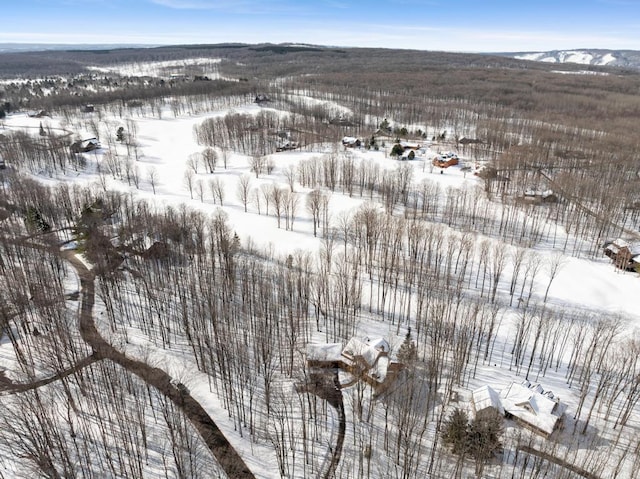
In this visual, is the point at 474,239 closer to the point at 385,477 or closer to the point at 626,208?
the point at 626,208

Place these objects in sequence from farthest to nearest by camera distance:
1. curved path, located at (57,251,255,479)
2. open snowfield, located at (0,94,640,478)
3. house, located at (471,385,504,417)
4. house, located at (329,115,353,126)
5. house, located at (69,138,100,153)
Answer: house, located at (329,115,353,126)
house, located at (69,138,100,153)
open snowfield, located at (0,94,640,478)
house, located at (471,385,504,417)
curved path, located at (57,251,255,479)

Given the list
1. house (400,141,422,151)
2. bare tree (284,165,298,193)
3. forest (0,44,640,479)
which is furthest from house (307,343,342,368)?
house (400,141,422,151)

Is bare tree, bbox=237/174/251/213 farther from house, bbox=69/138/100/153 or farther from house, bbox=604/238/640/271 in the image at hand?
house, bbox=604/238/640/271

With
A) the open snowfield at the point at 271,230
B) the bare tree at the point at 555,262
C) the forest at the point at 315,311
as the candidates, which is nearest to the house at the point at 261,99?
the open snowfield at the point at 271,230

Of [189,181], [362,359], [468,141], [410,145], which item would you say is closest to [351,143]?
[410,145]

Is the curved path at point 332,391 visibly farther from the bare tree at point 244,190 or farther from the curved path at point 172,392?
the bare tree at point 244,190

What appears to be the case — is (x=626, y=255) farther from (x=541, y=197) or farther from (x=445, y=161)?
(x=445, y=161)

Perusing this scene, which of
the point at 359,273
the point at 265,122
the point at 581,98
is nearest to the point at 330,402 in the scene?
the point at 359,273
